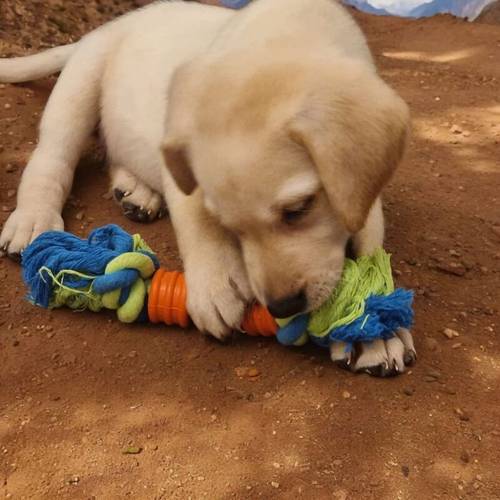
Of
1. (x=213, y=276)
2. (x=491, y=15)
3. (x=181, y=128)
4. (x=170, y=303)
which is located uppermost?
(x=181, y=128)

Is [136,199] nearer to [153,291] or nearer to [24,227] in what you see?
[24,227]

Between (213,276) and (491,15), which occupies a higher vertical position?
(213,276)

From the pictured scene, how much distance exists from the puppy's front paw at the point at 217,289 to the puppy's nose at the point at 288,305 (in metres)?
0.35

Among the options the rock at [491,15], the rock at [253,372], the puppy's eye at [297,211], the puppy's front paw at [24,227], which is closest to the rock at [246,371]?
the rock at [253,372]

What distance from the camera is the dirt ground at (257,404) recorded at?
2122 millimetres

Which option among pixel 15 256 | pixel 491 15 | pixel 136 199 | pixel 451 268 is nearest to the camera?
pixel 451 268

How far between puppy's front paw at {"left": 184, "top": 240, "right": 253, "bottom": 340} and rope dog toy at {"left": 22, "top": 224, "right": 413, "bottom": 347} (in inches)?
2.1

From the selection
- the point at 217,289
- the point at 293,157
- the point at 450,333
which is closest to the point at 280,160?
the point at 293,157

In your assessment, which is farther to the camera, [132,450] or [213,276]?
[213,276]

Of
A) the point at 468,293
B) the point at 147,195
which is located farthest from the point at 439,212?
the point at 147,195

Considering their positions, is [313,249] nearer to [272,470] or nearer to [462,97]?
[272,470]

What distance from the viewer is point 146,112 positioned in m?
3.84

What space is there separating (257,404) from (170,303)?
56 centimetres

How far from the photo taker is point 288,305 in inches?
90.7
